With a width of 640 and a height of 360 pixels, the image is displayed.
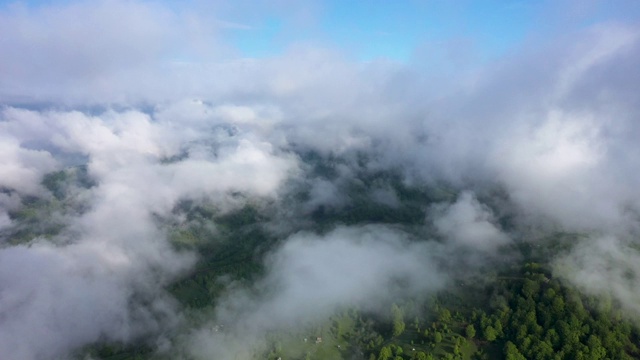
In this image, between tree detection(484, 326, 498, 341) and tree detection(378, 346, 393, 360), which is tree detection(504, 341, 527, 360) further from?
tree detection(378, 346, 393, 360)

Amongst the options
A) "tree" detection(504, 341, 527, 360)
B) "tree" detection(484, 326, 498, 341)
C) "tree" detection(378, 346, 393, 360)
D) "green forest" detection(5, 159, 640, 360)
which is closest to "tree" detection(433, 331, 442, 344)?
"green forest" detection(5, 159, 640, 360)

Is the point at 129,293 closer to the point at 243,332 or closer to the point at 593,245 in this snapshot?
the point at 243,332

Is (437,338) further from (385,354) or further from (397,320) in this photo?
(385,354)

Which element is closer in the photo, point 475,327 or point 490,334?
point 490,334

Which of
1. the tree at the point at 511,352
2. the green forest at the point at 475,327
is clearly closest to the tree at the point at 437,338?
the green forest at the point at 475,327

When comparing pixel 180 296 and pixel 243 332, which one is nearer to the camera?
pixel 243 332

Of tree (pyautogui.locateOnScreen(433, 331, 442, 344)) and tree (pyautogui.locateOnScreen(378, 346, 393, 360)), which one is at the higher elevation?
tree (pyautogui.locateOnScreen(433, 331, 442, 344))

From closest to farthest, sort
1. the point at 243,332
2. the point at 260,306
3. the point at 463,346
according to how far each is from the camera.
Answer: the point at 463,346 → the point at 243,332 → the point at 260,306

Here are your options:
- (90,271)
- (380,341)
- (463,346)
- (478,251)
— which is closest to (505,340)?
(463,346)

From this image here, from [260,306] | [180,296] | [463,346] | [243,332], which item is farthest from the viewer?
[180,296]

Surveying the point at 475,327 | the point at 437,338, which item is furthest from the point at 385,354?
the point at 475,327

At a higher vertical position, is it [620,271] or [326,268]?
[620,271]
